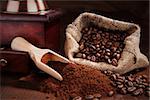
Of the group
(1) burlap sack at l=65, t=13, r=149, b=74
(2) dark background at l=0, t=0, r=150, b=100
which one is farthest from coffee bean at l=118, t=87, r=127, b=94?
(2) dark background at l=0, t=0, r=150, b=100

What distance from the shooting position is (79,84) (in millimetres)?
925

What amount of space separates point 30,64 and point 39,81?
0.07m

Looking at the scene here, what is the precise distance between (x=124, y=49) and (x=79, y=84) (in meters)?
0.25

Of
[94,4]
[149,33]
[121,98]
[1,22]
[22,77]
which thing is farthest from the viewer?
[94,4]

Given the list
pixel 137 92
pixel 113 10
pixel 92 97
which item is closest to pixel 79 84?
pixel 92 97

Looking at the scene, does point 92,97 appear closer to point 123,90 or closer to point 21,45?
point 123,90

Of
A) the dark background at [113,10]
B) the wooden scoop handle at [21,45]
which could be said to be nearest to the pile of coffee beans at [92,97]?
the wooden scoop handle at [21,45]

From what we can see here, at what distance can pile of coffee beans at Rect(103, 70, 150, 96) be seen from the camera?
919 millimetres

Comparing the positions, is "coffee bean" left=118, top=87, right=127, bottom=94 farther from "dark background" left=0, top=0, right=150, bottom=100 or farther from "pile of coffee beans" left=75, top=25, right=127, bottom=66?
"dark background" left=0, top=0, right=150, bottom=100

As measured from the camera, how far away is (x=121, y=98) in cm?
90

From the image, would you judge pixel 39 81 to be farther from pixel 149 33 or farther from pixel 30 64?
pixel 149 33

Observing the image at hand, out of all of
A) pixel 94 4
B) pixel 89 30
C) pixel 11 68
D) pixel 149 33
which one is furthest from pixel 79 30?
pixel 94 4

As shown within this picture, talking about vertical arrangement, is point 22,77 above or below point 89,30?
below

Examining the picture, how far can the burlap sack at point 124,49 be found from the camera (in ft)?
3.41
